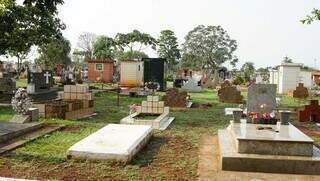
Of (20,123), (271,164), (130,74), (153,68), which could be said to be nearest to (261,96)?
(271,164)

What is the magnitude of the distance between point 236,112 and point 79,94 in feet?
22.7

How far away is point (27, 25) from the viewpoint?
25.1 meters

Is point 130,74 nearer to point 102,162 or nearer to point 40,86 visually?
point 40,86

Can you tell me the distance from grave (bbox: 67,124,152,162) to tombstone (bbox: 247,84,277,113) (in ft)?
11.3

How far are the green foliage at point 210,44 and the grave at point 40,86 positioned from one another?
212 ft

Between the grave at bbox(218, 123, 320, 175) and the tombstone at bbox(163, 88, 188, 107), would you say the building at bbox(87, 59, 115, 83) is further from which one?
the grave at bbox(218, 123, 320, 175)


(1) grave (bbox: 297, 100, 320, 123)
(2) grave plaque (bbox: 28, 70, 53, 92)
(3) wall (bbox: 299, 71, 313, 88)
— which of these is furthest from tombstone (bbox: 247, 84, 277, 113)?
(3) wall (bbox: 299, 71, 313, 88)

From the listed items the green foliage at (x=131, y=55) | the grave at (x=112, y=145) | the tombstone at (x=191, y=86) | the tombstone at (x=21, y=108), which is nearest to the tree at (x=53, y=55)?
the green foliage at (x=131, y=55)

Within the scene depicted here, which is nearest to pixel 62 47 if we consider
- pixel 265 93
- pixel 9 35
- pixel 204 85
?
pixel 204 85

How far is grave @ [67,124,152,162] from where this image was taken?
25.4ft

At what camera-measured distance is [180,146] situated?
9453mm

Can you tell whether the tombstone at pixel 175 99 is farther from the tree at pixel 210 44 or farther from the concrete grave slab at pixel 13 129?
the tree at pixel 210 44

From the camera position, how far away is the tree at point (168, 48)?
77.8 meters

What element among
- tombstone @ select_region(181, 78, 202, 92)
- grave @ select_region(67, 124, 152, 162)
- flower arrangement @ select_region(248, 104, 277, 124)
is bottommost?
grave @ select_region(67, 124, 152, 162)
